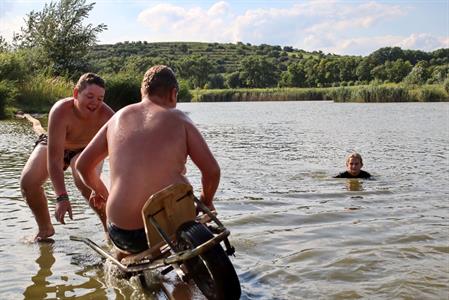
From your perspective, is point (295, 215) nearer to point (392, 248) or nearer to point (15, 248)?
point (392, 248)

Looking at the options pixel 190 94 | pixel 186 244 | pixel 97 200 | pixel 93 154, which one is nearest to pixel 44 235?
pixel 97 200

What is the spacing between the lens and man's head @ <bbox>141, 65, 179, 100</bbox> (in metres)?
4.29

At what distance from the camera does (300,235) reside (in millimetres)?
6871

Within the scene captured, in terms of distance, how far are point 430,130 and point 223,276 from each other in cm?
2145

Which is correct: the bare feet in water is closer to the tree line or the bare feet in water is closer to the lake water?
the lake water

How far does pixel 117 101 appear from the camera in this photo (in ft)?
110

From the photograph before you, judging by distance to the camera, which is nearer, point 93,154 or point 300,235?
point 93,154

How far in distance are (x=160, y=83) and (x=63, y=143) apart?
1842 millimetres

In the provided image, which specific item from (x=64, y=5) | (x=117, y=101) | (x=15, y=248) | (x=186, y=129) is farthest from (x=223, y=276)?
(x=64, y=5)

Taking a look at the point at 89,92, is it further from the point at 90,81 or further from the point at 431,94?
the point at 431,94

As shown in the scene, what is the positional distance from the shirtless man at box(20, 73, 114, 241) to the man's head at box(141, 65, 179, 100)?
1.49m

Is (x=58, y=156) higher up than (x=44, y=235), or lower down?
higher up

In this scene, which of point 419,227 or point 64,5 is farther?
point 64,5

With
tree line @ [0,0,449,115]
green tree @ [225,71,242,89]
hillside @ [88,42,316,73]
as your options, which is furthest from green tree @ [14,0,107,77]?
hillside @ [88,42,316,73]
